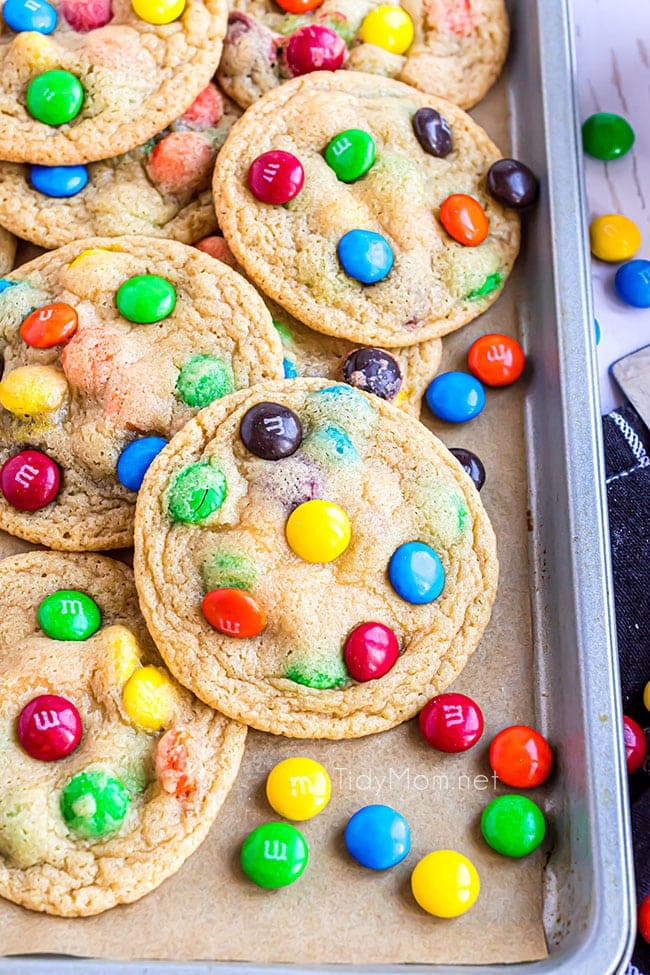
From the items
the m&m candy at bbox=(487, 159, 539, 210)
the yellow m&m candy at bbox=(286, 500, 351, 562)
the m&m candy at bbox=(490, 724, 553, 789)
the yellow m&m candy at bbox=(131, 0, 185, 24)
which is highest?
the m&m candy at bbox=(487, 159, 539, 210)

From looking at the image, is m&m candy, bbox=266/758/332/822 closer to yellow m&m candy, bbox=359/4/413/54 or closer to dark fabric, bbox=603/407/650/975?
dark fabric, bbox=603/407/650/975

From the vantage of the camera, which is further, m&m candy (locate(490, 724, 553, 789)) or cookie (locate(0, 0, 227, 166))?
cookie (locate(0, 0, 227, 166))

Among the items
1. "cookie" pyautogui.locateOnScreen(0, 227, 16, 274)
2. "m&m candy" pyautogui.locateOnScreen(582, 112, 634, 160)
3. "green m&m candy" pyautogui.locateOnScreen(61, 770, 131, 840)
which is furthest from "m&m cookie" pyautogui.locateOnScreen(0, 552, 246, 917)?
"m&m candy" pyautogui.locateOnScreen(582, 112, 634, 160)

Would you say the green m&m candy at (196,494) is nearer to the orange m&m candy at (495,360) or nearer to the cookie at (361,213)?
the cookie at (361,213)

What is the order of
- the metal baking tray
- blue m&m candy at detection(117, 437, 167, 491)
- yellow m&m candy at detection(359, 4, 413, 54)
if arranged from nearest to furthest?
the metal baking tray → blue m&m candy at detection(117, 437, 167, 491) → yellow m&m candy at detection(359, 4, 413, 54)

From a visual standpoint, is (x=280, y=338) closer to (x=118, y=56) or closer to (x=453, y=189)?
(x=453, y=189)

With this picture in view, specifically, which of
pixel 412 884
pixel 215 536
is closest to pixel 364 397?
pixel 215 536

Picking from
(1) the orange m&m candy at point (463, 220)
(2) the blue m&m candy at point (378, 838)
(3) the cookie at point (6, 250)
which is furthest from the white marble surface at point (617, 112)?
(3) the cookie at point (6, 250)
